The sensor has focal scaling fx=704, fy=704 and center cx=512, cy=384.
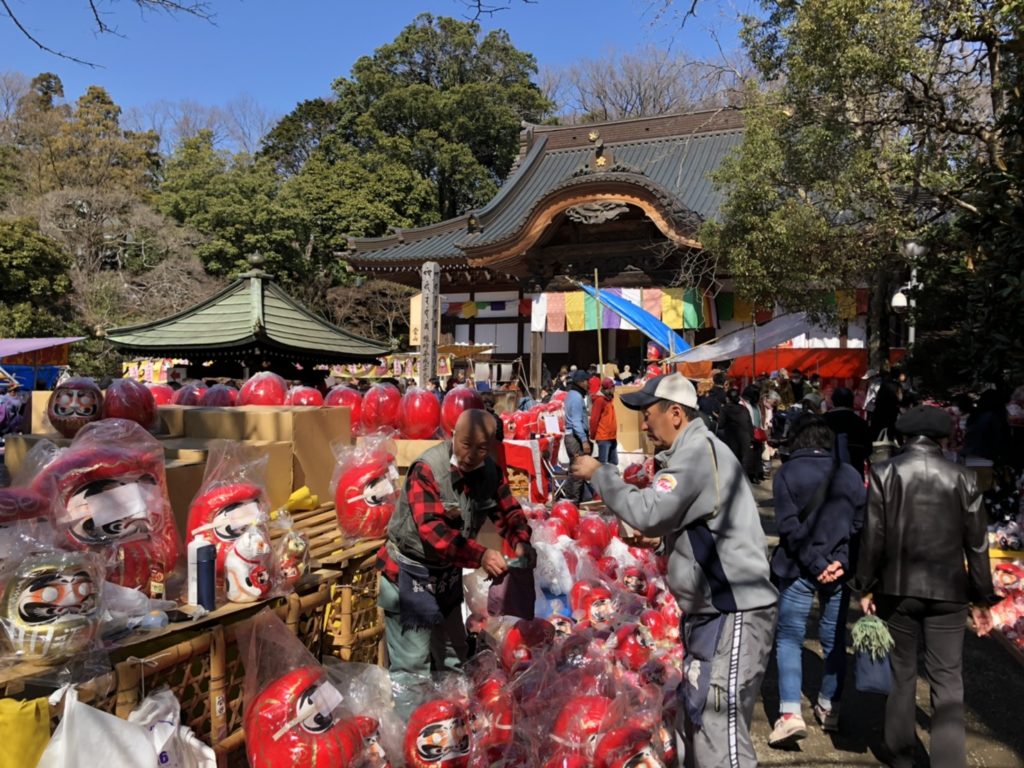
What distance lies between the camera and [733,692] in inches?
99.5

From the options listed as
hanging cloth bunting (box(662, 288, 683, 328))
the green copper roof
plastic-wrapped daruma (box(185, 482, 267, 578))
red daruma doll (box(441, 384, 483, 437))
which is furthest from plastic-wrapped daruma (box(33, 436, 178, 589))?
hanging cloth bunting (box(662, 288, 683, 328))

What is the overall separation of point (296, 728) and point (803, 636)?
2.47 m

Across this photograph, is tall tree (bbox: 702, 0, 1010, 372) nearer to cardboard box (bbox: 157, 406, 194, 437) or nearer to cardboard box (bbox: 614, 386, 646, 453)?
cardboard box (bbox: 614, 386, 646, 453)

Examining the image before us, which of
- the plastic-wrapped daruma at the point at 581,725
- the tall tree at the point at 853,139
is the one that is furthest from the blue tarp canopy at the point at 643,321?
the plastic-wrapped daruma at the point at 581,725

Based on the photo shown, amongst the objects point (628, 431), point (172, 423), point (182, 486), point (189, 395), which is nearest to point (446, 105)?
point (628, 431)

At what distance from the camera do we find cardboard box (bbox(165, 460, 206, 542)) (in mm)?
3205

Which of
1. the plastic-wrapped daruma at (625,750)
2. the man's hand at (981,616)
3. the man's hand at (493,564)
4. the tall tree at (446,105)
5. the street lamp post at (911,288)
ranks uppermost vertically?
the tall tree at (446,105)

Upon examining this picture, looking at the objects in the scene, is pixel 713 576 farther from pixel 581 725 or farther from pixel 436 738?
pixel 436 738

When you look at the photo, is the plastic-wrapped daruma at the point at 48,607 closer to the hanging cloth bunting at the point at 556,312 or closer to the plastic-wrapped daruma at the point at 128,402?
the plastic-wrapped daruma at the point at 128,402

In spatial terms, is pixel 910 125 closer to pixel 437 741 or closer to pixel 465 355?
pixel 437 741

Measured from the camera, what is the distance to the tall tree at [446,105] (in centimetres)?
2794

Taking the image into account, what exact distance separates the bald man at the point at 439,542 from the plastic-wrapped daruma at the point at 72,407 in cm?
198

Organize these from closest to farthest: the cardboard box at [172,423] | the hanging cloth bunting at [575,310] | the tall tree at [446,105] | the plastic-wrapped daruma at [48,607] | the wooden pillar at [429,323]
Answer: the plastic-wrapped daruma at [48,607] → the cardboard box at [172,423] → the wooden pillar at [429,323] → the hanging cloth bunting at [575,310] → the tall tree at [446,105]

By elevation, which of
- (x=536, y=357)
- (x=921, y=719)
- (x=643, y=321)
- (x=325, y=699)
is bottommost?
(x=921, y=719)
